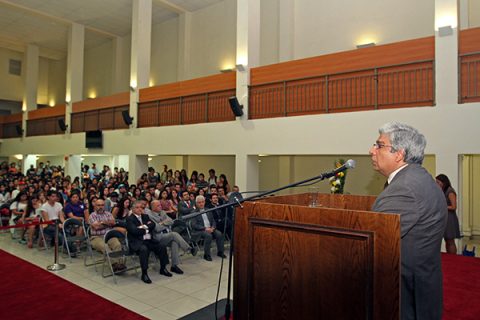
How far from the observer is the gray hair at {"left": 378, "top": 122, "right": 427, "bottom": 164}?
168 centimetres

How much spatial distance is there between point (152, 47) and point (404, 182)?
1712 centimetres

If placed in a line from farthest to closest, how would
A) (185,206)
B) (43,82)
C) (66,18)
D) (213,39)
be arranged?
(43,82)
(66,18)
(213,39)
(185,206)

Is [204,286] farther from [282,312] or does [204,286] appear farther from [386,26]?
[386,26]

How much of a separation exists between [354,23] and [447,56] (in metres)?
4.59

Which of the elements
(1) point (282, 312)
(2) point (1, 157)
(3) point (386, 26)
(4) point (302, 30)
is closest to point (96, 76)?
(2) point (1, 157)

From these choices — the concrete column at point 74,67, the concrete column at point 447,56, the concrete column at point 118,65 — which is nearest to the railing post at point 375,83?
the concrete column at point 447,56

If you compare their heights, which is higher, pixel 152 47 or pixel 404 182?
pixel 152 47

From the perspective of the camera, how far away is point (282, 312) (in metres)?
1.71

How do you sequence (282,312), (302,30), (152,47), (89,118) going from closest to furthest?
1. (282,312)
2. (302,30)
3. (89,118)
4. (152,47)

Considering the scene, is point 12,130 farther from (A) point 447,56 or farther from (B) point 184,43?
(A) point 447,56

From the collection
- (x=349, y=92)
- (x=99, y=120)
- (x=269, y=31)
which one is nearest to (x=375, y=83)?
(x=349, y=92)

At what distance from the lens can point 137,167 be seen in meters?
12.9

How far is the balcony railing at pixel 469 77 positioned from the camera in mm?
6516

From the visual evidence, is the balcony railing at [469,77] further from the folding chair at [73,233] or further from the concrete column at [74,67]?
the concrete column at [74,67]
